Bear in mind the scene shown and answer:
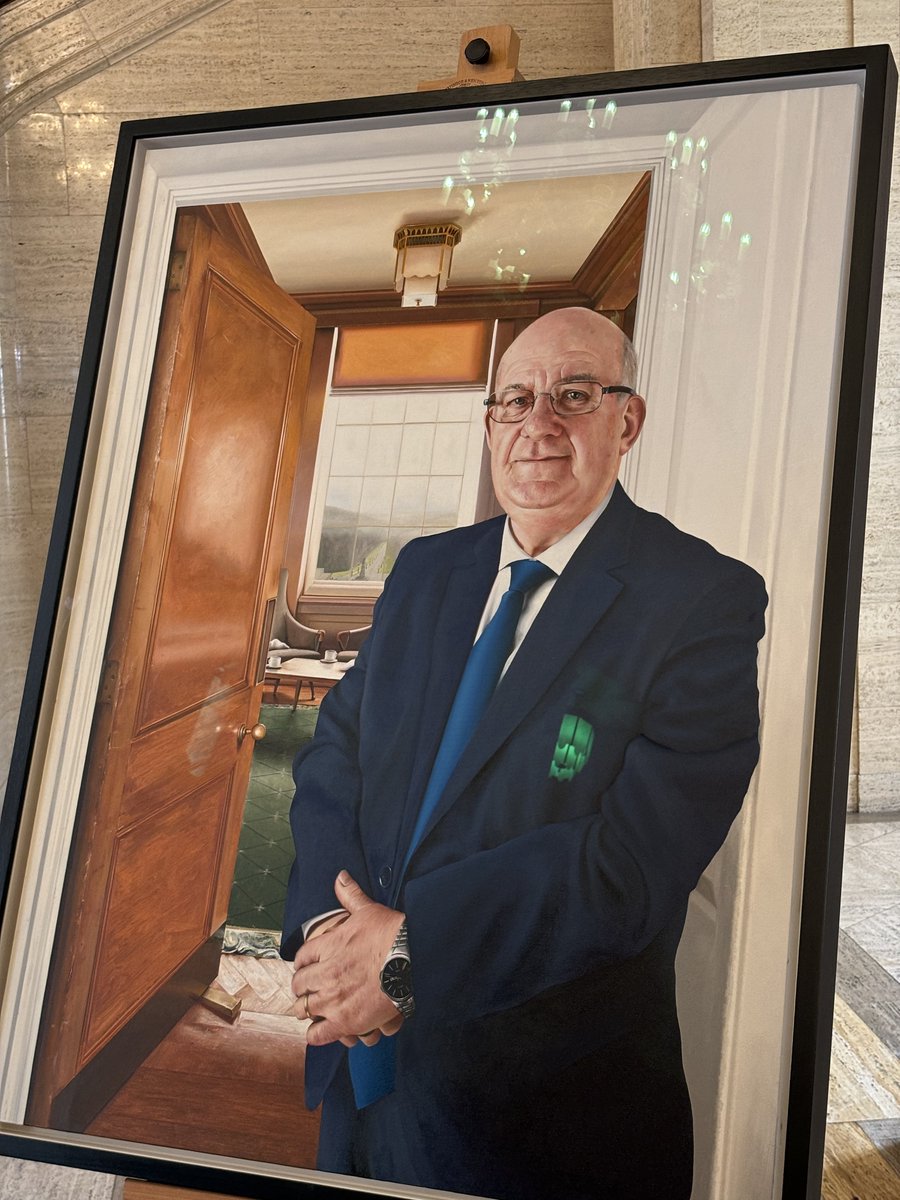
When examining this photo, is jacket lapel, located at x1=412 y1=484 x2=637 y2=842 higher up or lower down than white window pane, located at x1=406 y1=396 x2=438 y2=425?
lower down

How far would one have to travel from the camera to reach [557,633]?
135 cm

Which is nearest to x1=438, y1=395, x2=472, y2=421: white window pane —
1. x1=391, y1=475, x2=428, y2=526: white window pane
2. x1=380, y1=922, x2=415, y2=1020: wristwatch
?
x1=391, y1=475, x2=428, y2=526: white window pane

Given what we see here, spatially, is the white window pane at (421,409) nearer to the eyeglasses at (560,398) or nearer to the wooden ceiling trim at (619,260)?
the eyeglasses at (560,398)

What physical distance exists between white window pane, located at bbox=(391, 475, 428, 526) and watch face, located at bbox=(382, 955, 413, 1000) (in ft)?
2.22

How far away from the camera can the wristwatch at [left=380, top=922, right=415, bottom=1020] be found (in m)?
1.27

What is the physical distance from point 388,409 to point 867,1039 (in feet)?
5.57

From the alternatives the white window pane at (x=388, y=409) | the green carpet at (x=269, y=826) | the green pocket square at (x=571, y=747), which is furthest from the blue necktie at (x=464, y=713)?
the white window pane at (x=388, y=409)

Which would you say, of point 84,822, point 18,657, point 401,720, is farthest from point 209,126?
point 18,657

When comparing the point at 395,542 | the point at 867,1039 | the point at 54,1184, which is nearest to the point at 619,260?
the point at 395,542

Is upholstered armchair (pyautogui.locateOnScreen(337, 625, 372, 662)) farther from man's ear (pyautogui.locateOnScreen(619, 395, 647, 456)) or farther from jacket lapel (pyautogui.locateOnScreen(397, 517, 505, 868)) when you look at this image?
man's ear (pyautogui.locateOnScreen(619, 395, 647, 456))

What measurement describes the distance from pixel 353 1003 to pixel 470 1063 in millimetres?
189

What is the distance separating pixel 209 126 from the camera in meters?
1.71

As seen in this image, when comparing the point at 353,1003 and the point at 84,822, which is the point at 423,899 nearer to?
the point at 353,1003

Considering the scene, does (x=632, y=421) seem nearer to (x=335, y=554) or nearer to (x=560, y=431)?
(x=560, y=431)
